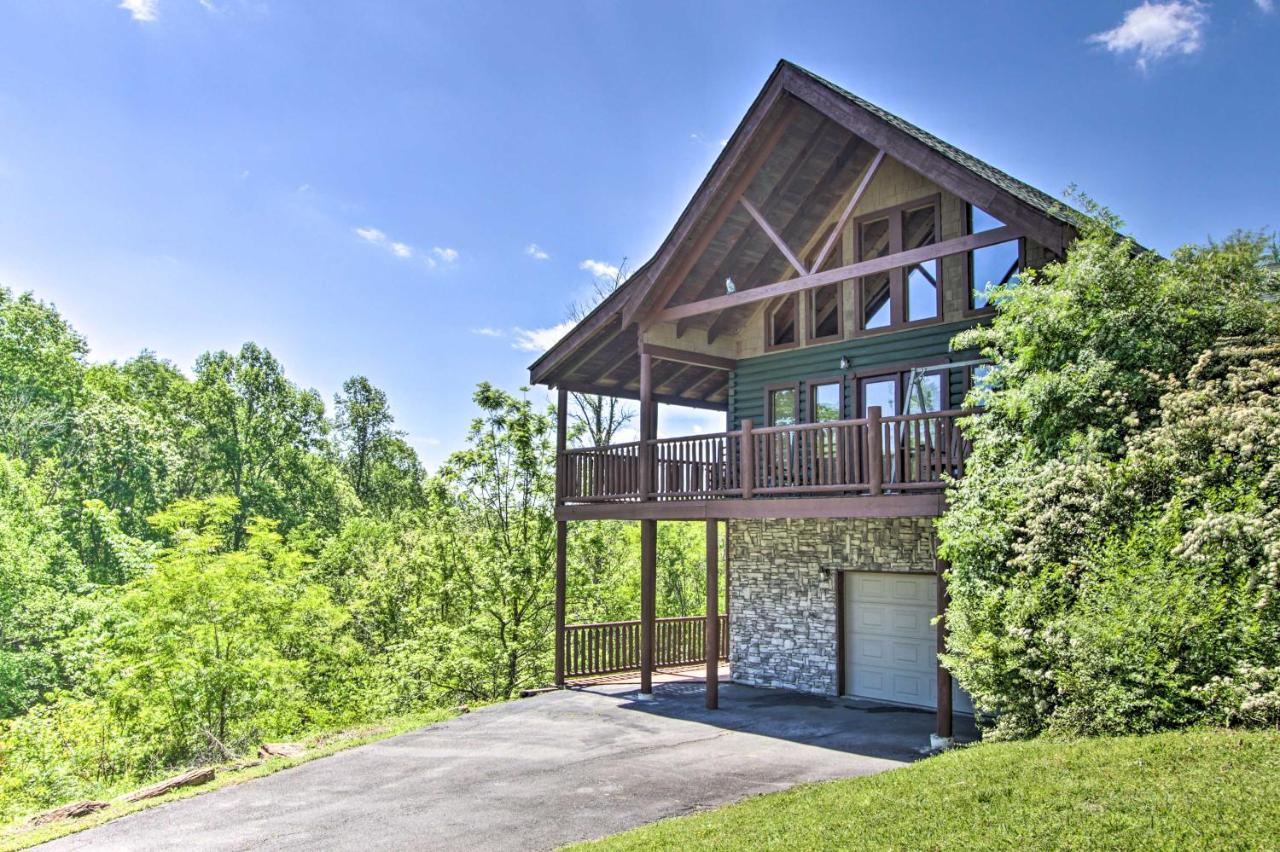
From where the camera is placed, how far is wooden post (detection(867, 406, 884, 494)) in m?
10.6

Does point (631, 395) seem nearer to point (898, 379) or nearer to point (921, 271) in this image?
point (898, 379)

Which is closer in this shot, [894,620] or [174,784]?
[174,784]

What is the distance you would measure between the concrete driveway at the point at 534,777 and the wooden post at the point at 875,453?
3117mm

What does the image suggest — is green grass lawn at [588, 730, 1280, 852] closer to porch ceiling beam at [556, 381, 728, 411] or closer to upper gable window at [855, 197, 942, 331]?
upper gable window at [855, 197, 942, 331]

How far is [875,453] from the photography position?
1069 centimetres

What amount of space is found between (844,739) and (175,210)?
32.7 metres

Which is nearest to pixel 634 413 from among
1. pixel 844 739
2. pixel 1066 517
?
pixel 844 739

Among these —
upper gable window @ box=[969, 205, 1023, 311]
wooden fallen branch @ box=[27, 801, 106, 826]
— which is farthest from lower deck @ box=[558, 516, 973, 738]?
wooden fallen branch @ box=[27, 801, 106, 826]

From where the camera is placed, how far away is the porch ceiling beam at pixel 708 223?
41.4 feet

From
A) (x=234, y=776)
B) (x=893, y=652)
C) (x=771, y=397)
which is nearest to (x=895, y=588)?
(x=893, y=652)

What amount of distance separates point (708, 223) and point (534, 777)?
331 inches

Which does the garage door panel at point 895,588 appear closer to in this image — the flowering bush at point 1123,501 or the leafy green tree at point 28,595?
the flowering bush at point 1123,501

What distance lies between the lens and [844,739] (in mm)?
10711

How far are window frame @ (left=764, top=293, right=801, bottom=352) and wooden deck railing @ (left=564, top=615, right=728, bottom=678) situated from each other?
17.9ft
